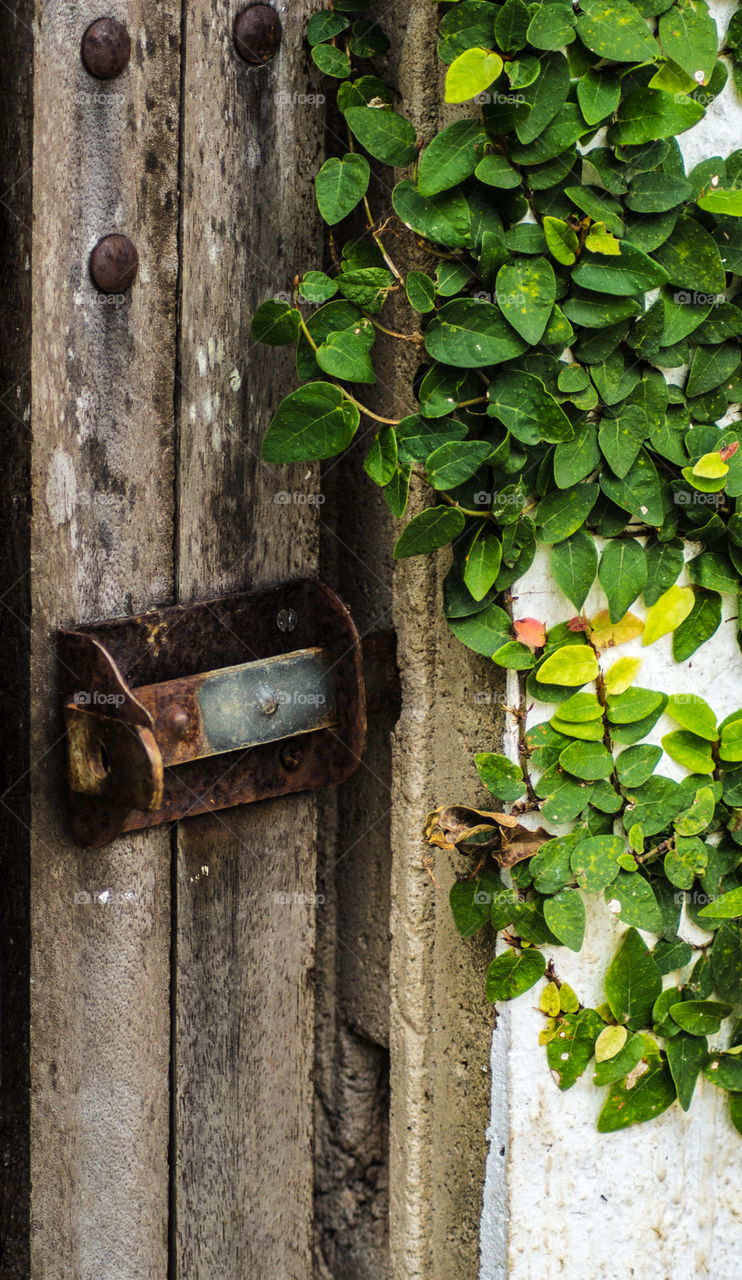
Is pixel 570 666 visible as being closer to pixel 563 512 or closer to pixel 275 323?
pixel 563 512

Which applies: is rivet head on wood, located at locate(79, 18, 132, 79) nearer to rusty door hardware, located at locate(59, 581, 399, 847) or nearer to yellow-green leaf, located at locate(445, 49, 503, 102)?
yellow-green leaf, located at locate(445, 49, 503, 102)

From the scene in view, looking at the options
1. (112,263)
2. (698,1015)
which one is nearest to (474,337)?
(112,263)

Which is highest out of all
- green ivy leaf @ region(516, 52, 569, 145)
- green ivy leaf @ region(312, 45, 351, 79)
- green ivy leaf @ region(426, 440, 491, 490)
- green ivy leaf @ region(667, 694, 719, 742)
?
green ivy leaf @ region(312, 45, 351, 79)

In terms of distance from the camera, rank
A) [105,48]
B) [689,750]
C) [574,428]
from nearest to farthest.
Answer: [105,48]
[574,428]
[689,750]

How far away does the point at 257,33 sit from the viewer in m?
0.78

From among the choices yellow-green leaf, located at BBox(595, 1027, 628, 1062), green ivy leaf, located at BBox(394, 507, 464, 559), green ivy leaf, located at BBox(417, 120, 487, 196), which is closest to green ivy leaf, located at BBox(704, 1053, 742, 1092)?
yellow-green leaf, located at BBox(595, 1027, 628, 1062)

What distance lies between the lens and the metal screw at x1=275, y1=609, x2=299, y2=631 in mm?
850

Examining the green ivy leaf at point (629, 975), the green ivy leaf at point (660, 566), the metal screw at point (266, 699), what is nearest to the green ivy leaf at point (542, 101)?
the green ivy leaf at point (660, 566)

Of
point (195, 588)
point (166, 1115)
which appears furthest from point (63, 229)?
point (166, 1115)

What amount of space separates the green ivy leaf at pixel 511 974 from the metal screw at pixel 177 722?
326mm

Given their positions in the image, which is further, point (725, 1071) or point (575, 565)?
point (725, 1071)

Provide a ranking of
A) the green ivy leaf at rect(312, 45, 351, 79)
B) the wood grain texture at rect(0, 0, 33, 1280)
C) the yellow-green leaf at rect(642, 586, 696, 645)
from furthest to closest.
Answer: the yellow-green leaf at rect(642, 586, 696, 645)
the green ivy leaf at rect(312, 45, 351, 79)
the wood grain texture at rect(0, 0, 33, 1280)

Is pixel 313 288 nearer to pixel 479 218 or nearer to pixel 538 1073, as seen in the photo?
pixel 479 218

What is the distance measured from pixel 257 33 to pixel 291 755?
54cm
